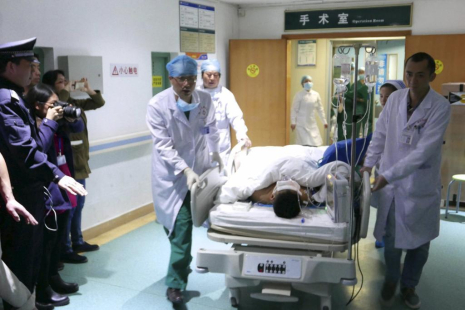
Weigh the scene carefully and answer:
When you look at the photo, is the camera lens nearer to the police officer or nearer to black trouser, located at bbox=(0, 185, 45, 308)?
the police officer

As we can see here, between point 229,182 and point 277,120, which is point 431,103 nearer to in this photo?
point 229,182

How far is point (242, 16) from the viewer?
269 inches

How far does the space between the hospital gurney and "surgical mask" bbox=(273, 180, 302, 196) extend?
0.27 meters

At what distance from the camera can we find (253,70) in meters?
6.61

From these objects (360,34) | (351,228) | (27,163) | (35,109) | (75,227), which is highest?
(360,34)

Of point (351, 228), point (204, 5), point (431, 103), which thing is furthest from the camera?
point (204, 5)

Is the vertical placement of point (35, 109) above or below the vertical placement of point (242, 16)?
below

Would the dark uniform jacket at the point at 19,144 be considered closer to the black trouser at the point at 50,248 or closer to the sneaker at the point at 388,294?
the black trouser at the point at 50,248

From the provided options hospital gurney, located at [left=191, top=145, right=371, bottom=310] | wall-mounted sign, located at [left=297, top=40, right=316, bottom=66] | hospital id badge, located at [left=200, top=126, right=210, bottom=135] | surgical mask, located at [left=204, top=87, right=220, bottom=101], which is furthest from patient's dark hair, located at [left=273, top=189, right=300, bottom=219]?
wall-mounted sign, located at [left=297, top=40, right=316, bottom=66]

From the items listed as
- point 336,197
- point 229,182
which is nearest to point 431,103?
point 336,197

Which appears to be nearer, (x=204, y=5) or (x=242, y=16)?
(x=204, y=5)

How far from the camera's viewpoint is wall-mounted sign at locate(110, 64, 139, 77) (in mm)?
4484

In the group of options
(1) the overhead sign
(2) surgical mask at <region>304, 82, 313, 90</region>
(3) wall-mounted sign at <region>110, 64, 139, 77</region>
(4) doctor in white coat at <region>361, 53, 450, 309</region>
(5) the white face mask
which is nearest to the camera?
(4) doctor in white coat at <region>361, 53, 450, 309</region>

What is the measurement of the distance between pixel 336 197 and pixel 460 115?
10.6ft
